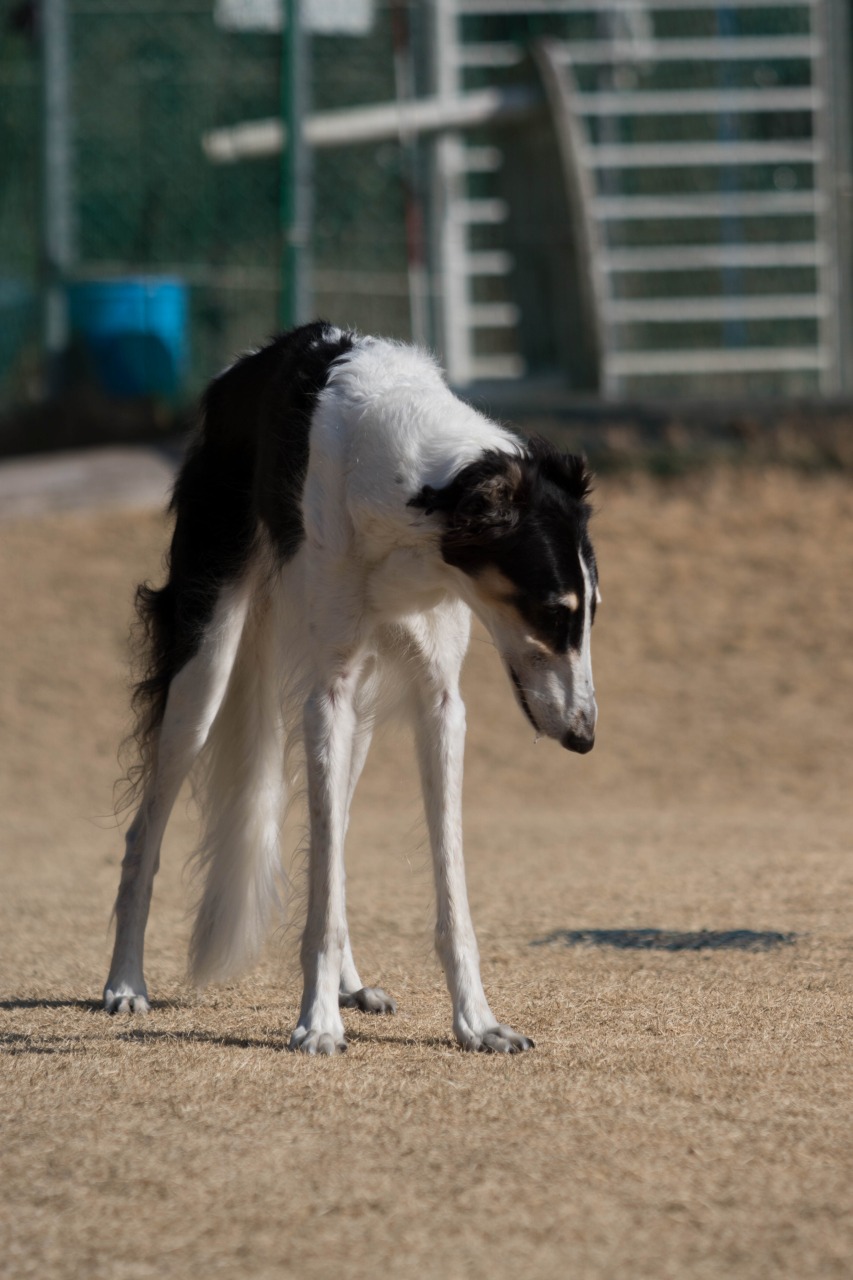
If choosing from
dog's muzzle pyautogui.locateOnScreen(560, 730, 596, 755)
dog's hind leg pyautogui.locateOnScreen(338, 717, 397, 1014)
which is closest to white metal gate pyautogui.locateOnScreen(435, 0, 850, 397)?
dog's hind leg pyautogui.locateOnScreen(338, 717, 397, 1014)

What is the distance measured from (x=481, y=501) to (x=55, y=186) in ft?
33.3

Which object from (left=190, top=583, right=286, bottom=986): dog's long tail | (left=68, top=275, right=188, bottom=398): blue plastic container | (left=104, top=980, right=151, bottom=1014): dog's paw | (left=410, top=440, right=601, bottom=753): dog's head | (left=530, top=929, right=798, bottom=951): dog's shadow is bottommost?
(left=530, top=929, right=798, bottom=951): dog's shadow

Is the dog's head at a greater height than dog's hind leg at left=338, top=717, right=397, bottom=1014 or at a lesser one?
greater

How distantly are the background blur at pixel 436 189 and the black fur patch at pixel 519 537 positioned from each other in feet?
30.2

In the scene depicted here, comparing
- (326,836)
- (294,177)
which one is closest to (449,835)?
(326,836)

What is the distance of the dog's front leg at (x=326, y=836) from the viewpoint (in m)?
3.86

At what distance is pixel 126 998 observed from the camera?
4.33 m

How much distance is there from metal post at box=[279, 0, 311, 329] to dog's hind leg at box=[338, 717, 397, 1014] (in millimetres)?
7378

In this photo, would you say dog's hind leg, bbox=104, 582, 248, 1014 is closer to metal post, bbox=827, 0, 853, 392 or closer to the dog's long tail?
the dog's long tail

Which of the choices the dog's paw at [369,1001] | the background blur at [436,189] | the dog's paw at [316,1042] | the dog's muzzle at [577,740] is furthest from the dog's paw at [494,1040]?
the background blur at [436,189]

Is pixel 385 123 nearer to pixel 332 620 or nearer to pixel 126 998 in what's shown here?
pixel 332 620

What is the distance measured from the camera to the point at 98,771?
8773mm

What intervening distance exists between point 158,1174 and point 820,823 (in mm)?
5031

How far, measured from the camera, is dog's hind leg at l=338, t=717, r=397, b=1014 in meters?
4.23
